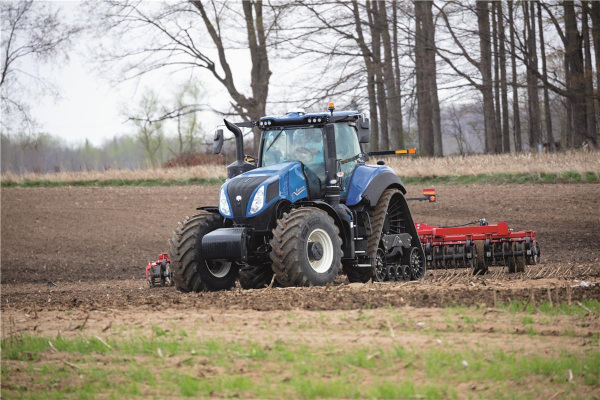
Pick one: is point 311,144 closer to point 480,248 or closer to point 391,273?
point 391,273

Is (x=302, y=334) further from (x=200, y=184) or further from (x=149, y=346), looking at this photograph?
(x=200, y=184)

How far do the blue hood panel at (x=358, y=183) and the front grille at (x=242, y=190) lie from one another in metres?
1.71

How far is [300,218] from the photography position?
10.3m

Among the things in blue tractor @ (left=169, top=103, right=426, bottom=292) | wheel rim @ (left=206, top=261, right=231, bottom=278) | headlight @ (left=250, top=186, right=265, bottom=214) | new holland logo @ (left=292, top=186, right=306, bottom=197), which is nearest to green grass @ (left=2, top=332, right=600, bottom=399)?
blue tractor @ (left=169, top=103, right=426, bottom=292)

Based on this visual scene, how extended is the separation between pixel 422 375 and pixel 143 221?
1684 centimetres

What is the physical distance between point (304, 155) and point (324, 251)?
158 centimetres

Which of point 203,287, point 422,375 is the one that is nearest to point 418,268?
point 203,287

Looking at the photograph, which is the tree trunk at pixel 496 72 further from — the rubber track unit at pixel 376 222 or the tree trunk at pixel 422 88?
the rubber track unit at pixel 376 222

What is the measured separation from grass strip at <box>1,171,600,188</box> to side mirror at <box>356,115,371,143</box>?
1324 centimetres

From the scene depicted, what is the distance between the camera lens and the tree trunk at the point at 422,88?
3067 cm

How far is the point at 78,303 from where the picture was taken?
9.59m

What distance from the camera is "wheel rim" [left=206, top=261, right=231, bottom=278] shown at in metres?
11.1

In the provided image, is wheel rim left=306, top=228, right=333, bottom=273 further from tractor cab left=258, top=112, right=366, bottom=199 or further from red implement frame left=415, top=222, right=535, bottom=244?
red implement frame left=415, top=222, right=535, bottom=244

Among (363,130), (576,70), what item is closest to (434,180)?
(576,70)
